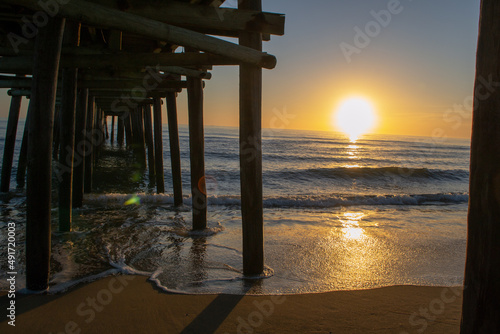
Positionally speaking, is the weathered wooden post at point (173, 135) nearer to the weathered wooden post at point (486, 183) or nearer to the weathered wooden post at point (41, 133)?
the weathered wooden post at point (41, 133)

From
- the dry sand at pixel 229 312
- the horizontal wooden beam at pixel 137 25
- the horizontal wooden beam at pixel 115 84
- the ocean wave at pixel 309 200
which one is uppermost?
the horizontal wooden beam at pixel 115 84

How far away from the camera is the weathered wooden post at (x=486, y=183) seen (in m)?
1.56

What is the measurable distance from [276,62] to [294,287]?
223 centimetres

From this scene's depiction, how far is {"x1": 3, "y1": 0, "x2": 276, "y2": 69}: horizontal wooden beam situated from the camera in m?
2.52

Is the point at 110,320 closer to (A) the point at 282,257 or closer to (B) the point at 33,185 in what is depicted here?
(B) the point at 33,185

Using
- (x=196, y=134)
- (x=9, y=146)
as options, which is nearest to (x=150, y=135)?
(x=9, y=146)

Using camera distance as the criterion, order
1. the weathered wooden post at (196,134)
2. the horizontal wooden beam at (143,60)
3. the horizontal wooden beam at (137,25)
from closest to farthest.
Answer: the horizontal wooden beam at (137,25) < the horizontal wooden beam at (143,60) < the weathered wooden post at (196,134)

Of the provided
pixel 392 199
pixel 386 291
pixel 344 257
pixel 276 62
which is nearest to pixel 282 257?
pixel 344 257

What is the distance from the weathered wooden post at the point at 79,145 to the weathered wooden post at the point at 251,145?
4.49 meters

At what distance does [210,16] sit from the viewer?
3.42 metres

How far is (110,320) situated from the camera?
111 inches

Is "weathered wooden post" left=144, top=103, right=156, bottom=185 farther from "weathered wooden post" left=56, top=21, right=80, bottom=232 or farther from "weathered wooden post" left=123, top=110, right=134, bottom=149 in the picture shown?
"weathered wooden post" left=123, top=110, right=134, bottom=149

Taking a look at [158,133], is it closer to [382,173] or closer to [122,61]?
[122,61]

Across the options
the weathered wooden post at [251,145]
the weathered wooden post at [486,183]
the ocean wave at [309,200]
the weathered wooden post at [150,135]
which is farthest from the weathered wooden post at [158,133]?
the weathered wooden post at [486,183]
